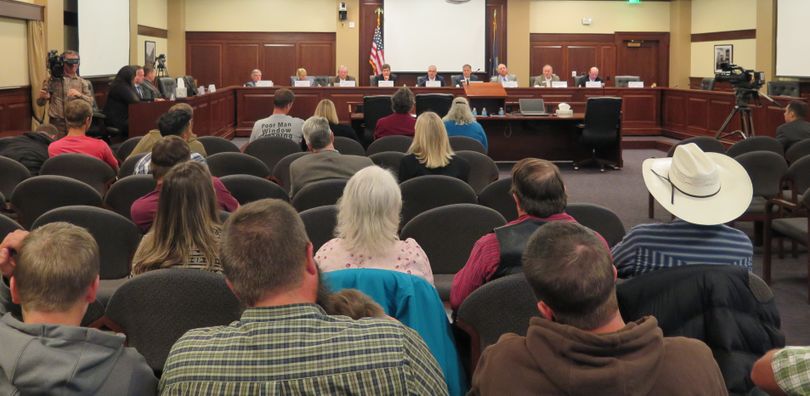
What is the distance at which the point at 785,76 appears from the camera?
14.0 m

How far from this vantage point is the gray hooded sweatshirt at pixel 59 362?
1.76 m

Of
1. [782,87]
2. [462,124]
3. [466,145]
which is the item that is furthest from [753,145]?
[782,87]

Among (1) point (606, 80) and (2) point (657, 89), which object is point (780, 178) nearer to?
(2) point (657, 89)

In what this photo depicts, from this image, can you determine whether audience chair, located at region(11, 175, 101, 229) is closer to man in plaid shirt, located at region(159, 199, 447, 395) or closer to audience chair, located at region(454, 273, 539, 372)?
audience chair, located at region(454, 273, 539, 372)

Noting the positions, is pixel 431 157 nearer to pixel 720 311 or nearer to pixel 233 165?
pixel 233 165

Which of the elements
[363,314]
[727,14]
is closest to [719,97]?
[727,14]

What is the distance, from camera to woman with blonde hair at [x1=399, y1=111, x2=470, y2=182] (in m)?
5.47

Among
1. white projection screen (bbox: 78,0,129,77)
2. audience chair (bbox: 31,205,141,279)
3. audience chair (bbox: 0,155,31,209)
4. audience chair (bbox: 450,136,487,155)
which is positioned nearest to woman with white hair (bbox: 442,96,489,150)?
audience chair (bbox: 450,136,487,155)

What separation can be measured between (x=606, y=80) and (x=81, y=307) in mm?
16888

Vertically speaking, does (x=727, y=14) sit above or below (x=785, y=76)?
above

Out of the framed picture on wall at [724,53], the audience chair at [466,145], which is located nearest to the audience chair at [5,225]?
the audience chair at [466,145]

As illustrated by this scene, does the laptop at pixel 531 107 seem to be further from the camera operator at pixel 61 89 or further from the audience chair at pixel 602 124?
the camera operator at pixel 61 89

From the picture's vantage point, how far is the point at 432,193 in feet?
15.8

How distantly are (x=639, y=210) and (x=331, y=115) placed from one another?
305cm
